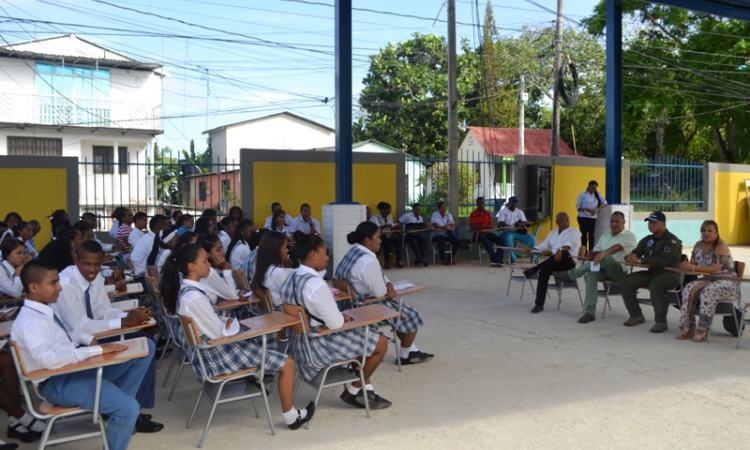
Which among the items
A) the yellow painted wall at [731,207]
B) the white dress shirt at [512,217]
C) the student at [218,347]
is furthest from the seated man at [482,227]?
the student at [218,347]

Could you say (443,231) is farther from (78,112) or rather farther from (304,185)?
(78,112)

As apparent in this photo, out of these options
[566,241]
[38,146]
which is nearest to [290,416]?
[566,241]

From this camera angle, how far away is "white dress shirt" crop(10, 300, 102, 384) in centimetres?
343

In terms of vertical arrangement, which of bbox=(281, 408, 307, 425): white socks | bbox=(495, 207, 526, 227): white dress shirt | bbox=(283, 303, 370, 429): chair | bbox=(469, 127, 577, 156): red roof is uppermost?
bbox=(469, 127, 577, 156): red roof

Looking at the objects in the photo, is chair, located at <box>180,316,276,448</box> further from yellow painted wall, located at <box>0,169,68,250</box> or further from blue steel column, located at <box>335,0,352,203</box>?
yellow painted wall, located at <box>0,169,68,250</box>

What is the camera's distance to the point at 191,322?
4039mm

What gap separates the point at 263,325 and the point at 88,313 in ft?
4.03

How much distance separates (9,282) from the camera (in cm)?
586

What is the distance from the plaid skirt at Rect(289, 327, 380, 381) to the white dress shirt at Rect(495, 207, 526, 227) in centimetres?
964

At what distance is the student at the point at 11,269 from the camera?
19.2 feet

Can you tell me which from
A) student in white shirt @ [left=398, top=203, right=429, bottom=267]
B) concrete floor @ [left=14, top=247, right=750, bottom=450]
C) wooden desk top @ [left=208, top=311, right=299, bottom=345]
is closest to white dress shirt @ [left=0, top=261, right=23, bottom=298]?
concrete floor @ [left=14, top=247, right=750, bottom=450]

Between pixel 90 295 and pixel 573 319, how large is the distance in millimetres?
5419

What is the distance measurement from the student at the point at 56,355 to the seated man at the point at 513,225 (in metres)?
10.8

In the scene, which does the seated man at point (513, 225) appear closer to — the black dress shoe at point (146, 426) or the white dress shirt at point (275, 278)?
the white dress shirt at point (275, 278)
